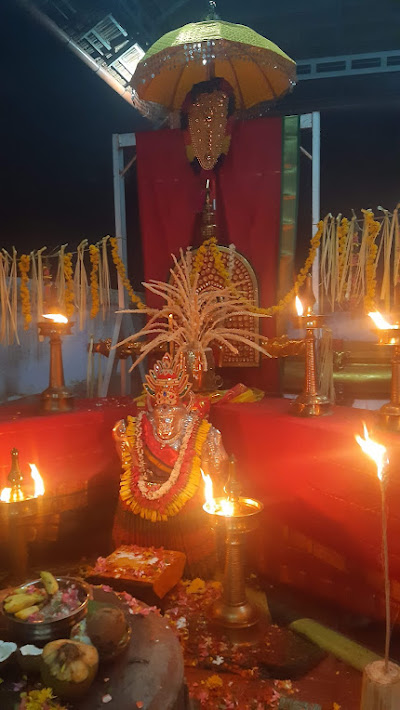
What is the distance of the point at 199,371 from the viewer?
4.02 m

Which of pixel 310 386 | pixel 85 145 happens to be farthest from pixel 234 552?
pixel 85 145

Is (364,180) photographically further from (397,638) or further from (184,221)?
(397,638)

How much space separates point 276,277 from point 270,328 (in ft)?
1.74

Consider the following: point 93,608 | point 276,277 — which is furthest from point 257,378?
point 93,608

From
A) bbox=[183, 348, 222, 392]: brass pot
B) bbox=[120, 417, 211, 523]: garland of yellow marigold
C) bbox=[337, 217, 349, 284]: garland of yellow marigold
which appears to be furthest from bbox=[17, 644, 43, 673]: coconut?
bbox=[337, 217, 349, 284]: garland of yellow marigold

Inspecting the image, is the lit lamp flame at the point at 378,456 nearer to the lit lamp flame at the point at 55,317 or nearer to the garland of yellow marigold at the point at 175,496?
the garland of yellow marigold at the point at 175,496

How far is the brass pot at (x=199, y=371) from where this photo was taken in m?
3.98

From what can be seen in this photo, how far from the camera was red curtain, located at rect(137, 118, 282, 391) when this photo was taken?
504 cm

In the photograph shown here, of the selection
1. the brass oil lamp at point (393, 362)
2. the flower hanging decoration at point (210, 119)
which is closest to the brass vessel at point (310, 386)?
the brass oil lamp at point (393, 362)

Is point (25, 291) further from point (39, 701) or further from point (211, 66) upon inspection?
point (39, 701)

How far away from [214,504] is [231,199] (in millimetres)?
3371

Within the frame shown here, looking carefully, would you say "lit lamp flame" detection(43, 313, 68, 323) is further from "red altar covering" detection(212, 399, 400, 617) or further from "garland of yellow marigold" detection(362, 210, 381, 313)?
"garland of yellow marigold" detection(362, 210, 381, 313)

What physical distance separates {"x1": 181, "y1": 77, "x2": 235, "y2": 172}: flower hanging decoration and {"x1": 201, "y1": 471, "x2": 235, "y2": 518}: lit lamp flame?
3396 millimetres

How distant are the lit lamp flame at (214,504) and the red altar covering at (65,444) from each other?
106 centimetres
